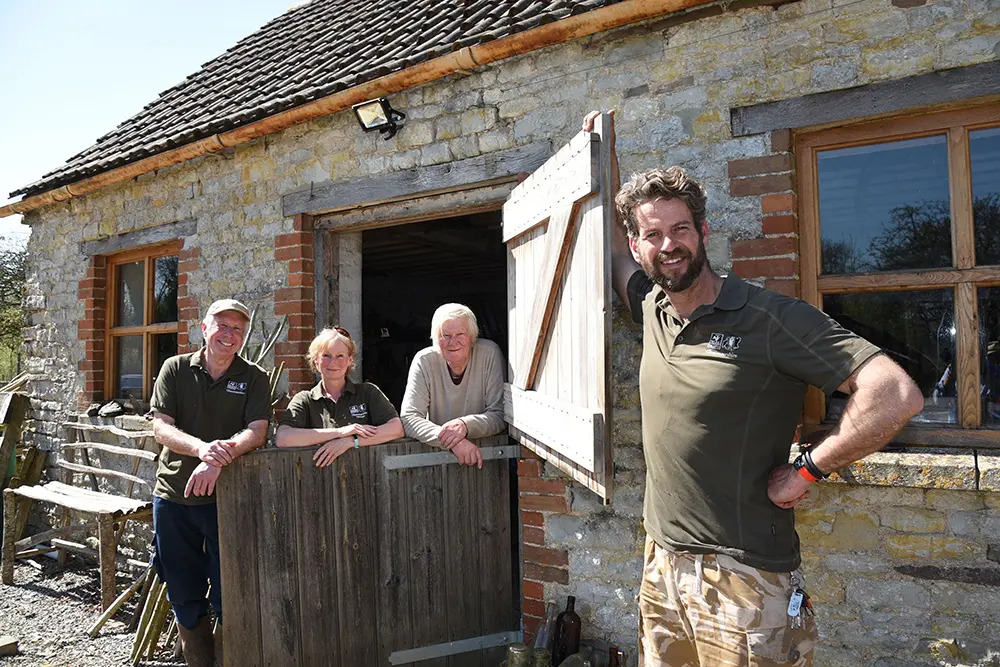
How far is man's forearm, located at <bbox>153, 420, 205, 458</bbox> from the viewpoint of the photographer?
139 inches

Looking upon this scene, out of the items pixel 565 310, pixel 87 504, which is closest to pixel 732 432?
pixel 565 310

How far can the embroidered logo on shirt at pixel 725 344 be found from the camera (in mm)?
2230

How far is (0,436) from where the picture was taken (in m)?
6.83

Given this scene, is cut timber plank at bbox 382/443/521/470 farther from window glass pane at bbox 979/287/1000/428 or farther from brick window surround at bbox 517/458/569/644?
window glass pane at bbox 979/287/1000/428

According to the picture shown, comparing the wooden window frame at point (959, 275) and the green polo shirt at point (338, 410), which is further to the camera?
the green polo shirt at point (338, 410)

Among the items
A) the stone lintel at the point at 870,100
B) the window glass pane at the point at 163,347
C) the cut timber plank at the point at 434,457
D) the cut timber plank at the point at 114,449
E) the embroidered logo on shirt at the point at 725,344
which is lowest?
the cut timber plank at the point at 114,449

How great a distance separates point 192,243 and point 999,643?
546 cm

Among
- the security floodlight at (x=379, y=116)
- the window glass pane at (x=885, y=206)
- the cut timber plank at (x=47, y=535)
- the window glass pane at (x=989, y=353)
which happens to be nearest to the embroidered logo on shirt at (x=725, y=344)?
the window glass pane at (x=885, y=206)

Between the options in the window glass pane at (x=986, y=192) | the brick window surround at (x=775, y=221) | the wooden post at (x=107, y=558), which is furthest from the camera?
the wooden post at (x=107, y=558)

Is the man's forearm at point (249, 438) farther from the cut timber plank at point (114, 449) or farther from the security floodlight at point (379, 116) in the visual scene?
the cut timber plank at point (114, 449)

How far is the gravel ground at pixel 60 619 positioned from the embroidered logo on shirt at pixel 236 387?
6.24 ft

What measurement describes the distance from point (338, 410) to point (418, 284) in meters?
5.66

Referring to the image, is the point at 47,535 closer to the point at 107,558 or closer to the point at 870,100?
the point at 107,558

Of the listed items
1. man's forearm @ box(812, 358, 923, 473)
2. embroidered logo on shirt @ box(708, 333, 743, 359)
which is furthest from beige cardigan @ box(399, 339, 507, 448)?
man's forearm @ box(812, 358, 923, 473)
